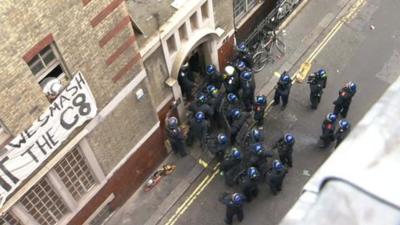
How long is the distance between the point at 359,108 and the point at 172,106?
25.4ft

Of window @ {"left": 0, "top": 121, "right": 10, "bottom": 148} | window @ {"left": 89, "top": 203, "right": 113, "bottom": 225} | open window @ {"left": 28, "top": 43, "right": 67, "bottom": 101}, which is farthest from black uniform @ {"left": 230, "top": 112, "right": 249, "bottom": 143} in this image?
window @ {"left": 0, "top": 121, "right": 10, "bottom": 148}

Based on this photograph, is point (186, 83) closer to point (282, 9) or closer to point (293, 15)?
point (282, 9)

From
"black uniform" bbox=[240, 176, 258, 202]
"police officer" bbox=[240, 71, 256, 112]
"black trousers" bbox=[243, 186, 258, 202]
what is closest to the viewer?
"black uniform" bbox=[240, 176, 258, 202]

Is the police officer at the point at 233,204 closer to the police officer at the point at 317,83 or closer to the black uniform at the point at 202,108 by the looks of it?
the black uniform at the point at 202,108

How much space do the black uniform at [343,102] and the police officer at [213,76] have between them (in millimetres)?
4524

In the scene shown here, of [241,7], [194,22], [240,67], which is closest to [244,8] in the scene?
[241,7]

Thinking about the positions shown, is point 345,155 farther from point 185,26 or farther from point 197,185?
point 197,185

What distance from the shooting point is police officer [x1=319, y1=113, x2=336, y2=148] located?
59.1 ft

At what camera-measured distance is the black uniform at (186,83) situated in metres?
18.9

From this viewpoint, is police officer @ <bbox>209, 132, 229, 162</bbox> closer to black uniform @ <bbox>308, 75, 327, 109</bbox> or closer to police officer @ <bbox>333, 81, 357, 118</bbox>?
black uniform @ <bbox>308, 75, 327, 109</bbox>

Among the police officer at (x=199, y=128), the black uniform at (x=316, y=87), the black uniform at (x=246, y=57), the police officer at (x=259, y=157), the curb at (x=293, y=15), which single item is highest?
the curb at (x=293, y=15)

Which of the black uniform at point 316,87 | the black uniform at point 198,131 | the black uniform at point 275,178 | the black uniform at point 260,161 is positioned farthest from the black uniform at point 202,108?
the black uniform at point 316,87

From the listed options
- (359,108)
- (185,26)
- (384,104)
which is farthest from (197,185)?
(384,104)

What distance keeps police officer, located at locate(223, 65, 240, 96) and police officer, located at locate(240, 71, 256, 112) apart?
0.81 ft
